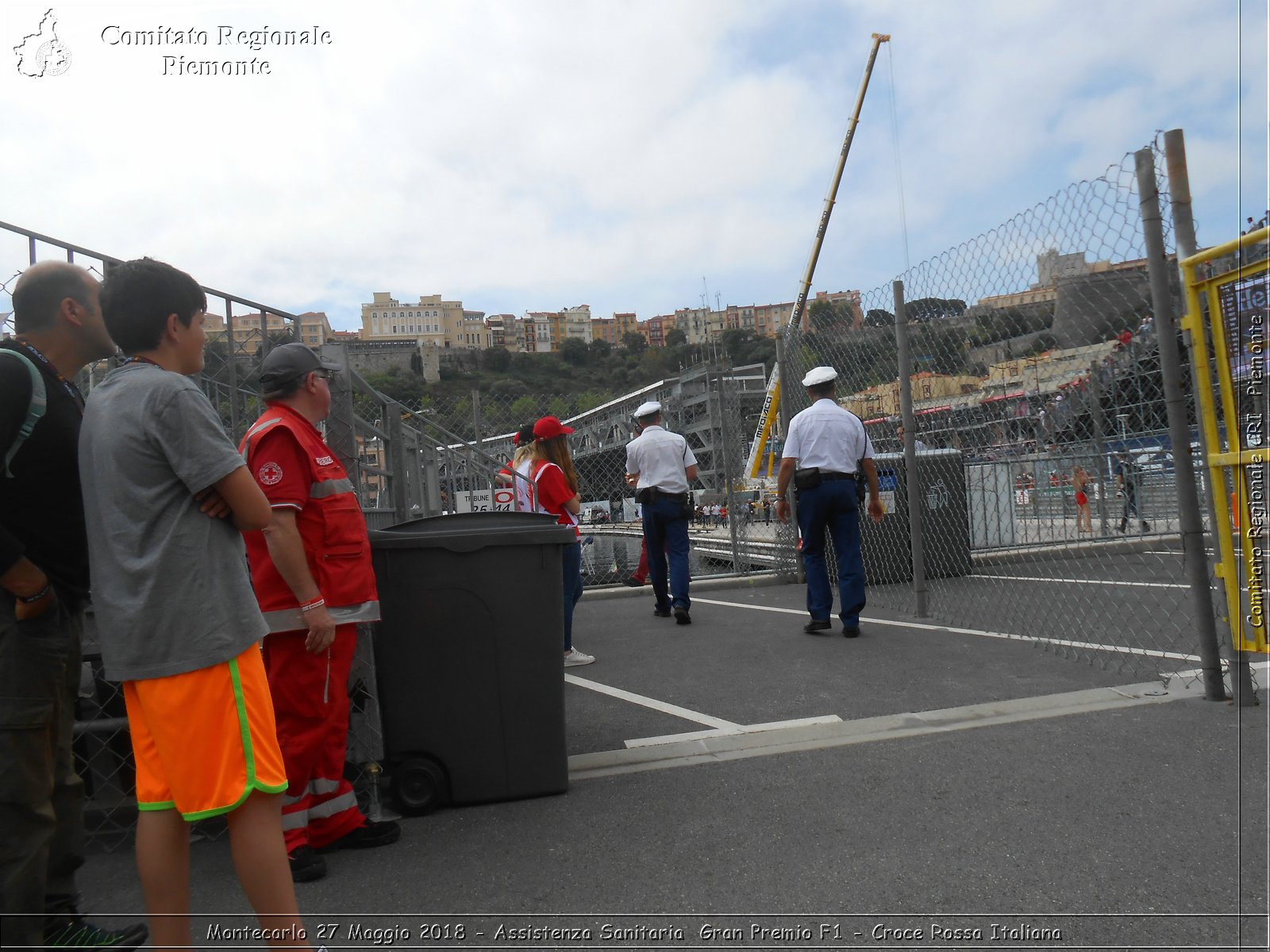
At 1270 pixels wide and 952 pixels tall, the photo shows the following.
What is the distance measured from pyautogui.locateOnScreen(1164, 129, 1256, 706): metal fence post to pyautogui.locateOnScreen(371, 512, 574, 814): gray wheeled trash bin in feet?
8.75

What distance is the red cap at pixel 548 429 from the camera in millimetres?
6164

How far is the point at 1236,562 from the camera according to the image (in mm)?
3646

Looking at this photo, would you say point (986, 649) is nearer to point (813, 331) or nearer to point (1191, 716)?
point (1191, 716)

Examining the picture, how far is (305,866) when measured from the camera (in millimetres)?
2771

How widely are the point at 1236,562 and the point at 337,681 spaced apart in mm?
3553

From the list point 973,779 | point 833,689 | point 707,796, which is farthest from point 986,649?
point 707,796

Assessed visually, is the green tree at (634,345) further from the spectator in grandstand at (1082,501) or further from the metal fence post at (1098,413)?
the metal fence post at (1098,413)

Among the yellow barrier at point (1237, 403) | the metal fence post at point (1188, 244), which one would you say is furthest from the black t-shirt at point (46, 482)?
the metal fence post at point (1188, 244)

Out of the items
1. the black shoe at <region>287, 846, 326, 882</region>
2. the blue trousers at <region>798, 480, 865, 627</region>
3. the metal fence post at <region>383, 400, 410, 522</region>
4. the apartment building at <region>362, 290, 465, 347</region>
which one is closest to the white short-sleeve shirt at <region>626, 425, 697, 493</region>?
the blue trousers at <region>798, 480, 865, 627</region>

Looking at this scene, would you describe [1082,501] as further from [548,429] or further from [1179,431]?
[548,429]

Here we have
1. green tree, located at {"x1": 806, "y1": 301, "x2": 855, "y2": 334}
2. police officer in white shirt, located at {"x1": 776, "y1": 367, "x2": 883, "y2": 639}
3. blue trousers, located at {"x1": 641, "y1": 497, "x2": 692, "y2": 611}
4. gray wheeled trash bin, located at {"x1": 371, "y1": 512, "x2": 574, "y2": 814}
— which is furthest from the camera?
green tree, located at {"x1": 806, "y1": 301, "x2": 855, "y2": 334}

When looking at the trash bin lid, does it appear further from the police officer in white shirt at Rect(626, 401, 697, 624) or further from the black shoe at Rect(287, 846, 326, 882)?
the police officer in white shirt at Rect(626, 401, 697, 624)

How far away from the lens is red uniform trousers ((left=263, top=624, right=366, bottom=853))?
112 inches

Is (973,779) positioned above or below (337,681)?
below
